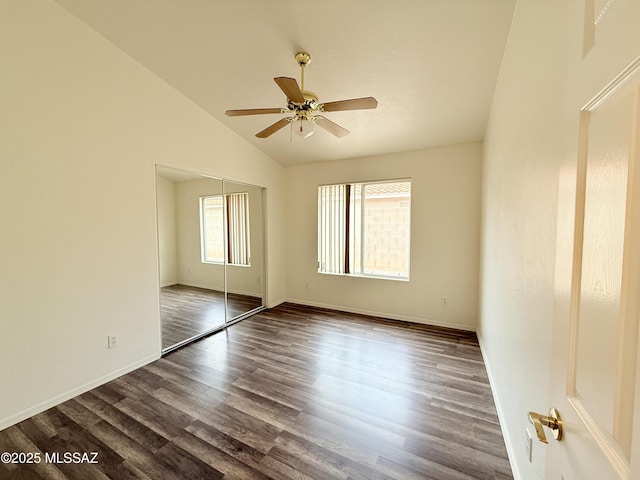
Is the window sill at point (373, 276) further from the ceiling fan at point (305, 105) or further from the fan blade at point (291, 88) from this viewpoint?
the fan blade at point (291, 88)

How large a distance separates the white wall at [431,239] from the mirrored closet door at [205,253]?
1277mm

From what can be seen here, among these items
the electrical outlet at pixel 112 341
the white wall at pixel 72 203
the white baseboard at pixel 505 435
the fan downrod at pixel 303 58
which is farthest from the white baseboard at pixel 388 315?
the fan downrod at pixel 303 58

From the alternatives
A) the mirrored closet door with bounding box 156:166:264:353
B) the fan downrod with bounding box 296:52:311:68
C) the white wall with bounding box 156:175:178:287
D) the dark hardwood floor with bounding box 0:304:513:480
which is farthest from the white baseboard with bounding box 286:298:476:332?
the fan downrod with bounding box 296:52:311:68

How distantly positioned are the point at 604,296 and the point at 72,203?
3115 millimetres

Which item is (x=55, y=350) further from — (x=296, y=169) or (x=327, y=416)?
(x=296, y=169)

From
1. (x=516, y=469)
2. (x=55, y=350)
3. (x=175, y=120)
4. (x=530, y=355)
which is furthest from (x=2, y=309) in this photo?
(x=516, y=469)

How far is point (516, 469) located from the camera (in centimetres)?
149

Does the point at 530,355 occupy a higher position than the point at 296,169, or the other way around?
the point at 296,169

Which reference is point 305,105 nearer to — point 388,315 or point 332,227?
point 332,227

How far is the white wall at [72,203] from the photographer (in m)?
1.92

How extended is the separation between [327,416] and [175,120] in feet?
10.8

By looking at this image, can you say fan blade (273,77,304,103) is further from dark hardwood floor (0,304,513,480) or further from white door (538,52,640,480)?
dark hardwood floor (0,304,513,480)

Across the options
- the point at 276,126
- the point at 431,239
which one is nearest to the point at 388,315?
the point at 431,239

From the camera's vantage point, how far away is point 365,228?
165 inches
